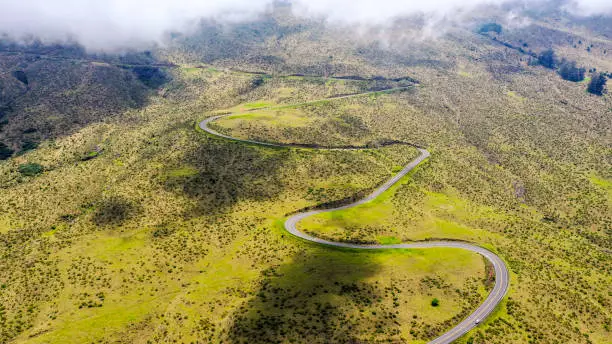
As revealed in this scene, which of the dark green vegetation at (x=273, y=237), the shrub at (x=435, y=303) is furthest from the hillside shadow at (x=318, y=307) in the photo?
the shrub at (x=435, y=303)

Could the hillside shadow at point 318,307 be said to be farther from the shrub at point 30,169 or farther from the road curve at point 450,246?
the shrub at point 30,169

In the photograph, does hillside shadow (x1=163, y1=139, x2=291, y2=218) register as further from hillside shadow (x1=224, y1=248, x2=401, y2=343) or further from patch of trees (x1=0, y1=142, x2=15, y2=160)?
patch of trees (x1=0, y1=142, x2=15, y2=160)

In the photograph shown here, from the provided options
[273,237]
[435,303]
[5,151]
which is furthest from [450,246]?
[5,151]

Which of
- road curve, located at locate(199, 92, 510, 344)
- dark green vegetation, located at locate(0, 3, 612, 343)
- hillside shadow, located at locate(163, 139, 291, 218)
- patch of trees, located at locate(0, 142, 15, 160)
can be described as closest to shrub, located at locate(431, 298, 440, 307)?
dark green vegetation, located at locate(0, 3, 612, 343)

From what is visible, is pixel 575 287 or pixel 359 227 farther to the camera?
pixel 359 227

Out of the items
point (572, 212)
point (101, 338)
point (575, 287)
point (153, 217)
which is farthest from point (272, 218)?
point (572, 212)

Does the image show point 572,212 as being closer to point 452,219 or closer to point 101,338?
point 452,219
